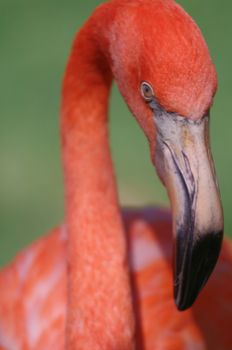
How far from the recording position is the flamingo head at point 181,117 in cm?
204

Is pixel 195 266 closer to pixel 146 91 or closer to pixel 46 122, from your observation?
pixel 146 91

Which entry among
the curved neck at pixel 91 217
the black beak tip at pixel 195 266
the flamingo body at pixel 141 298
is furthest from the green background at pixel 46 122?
the black beak tip at pixel 195 266

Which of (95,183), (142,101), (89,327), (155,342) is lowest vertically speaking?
(155,342)

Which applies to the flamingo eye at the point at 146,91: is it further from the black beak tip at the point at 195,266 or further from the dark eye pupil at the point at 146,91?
the black beak tip at the point at 195,266

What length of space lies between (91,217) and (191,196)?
0.61m

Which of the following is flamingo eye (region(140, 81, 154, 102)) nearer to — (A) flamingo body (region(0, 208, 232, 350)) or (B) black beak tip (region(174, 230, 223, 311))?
(B) black beak tip (region(174, 230, 223, 311))

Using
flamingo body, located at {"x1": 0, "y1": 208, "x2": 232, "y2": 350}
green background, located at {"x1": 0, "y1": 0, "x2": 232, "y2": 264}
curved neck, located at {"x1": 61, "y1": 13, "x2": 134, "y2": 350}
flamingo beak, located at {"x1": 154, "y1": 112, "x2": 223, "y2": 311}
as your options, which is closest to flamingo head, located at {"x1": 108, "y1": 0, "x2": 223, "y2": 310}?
flamingo beak, located at {"x1": 154, "y1": 112, "x2": 223, "y2": 311}

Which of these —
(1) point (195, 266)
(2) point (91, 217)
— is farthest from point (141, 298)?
(1) point (195, 266)

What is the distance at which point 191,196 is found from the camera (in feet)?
6.80

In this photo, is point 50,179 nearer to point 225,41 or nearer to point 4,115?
point 4,115

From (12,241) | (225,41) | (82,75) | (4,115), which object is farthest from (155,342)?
(225,41)

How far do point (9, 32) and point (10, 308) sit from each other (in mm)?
2668

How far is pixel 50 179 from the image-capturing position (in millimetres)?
4766

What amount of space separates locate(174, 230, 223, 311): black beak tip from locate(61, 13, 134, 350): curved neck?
1.26 ft
